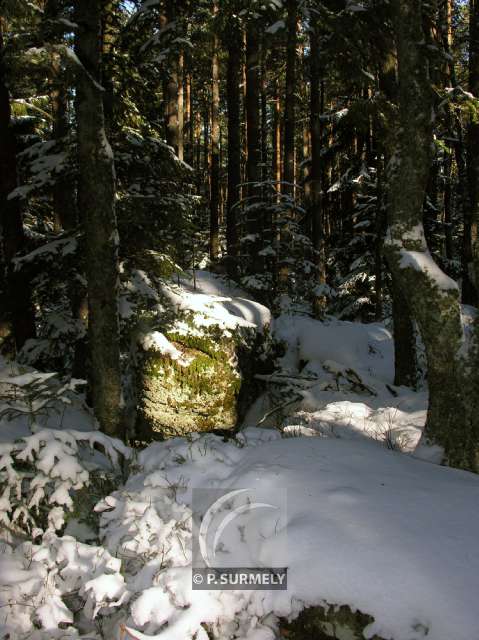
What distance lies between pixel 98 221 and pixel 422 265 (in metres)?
3.66

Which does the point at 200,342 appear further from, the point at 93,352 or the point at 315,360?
the point at 315,360

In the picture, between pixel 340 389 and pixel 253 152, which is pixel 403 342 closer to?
pixel 340 389

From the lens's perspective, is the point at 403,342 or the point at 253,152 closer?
the point at 403,342

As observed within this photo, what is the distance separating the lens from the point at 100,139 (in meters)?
5.21

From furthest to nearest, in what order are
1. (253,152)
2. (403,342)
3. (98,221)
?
(253,152)
(403,342)
(98,221)

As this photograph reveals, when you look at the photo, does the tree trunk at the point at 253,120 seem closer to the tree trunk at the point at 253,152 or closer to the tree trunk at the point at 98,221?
the tree trunk at the point at 253,152

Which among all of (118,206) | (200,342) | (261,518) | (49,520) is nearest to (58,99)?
(118,206)

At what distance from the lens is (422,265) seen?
12.8 feet

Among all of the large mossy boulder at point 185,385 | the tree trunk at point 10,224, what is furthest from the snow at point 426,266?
the tree trunk at point 10,224

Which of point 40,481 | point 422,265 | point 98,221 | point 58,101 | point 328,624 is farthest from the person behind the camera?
point 58,101

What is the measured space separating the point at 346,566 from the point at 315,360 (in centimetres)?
728

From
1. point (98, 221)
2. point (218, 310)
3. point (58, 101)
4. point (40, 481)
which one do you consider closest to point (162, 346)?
point (218, 310)

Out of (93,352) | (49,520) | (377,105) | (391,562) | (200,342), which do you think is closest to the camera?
(391,562)

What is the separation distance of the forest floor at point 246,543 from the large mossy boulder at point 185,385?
320 centimetres
